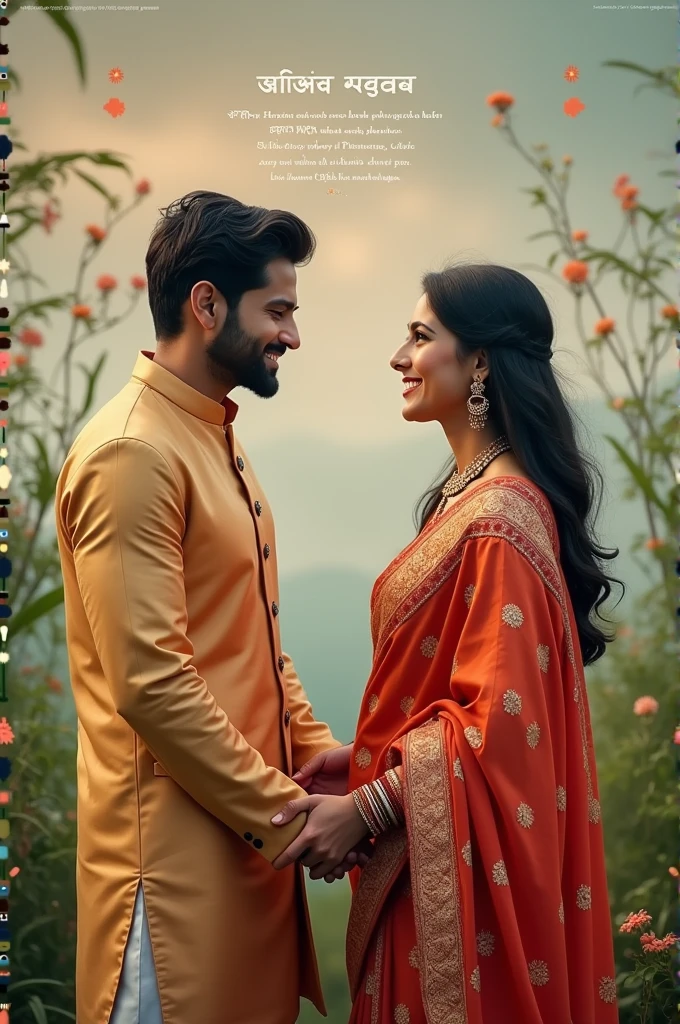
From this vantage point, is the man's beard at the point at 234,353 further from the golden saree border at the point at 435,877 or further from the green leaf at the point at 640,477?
the green leaf at the point at 640,477

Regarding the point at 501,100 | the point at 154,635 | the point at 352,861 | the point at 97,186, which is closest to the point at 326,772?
the point at 352,861

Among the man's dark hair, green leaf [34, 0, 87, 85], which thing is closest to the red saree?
the man's dark hair

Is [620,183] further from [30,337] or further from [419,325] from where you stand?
[30,337]

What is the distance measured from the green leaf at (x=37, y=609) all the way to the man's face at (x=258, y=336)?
109 cm

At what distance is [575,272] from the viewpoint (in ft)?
10.4

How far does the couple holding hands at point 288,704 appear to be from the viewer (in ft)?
6.22

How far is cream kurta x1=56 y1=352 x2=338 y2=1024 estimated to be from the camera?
1.88 meters

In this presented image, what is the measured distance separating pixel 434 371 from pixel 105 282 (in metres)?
1.38

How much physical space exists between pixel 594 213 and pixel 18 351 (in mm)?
1751

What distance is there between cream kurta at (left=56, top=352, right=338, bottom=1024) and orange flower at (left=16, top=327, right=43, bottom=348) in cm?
113

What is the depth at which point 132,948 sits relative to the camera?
191 centimetres

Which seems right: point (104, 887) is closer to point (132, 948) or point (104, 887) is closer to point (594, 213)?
point (132, 948)

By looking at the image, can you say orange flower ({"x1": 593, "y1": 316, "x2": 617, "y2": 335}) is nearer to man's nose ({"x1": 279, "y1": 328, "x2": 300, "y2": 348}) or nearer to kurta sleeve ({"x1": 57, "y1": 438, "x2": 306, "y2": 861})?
man's nose ({"x1": 279, "y1": 328, "x2": 300, "y2": 348})

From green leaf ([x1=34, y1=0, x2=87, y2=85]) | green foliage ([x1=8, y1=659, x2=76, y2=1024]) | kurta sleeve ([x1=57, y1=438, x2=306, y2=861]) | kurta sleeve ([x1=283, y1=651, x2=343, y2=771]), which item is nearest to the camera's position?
kurta sleeve ([x1=57, y1=438, x2=306, y2=861])
